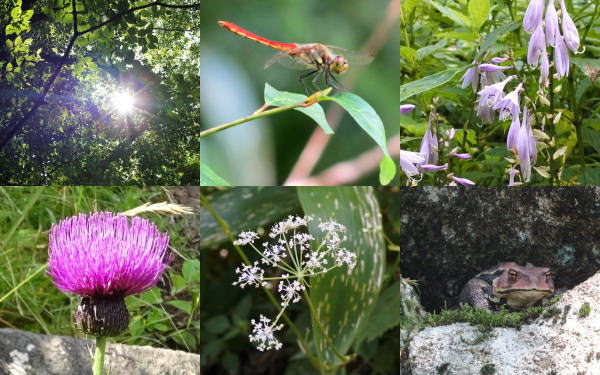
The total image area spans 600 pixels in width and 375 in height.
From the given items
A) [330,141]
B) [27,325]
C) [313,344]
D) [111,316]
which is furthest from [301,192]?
[27,325]

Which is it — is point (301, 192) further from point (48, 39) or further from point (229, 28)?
point (48, 39)

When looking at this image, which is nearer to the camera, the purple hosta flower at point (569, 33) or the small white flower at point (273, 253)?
the purple hosta flower at point (569, 33)

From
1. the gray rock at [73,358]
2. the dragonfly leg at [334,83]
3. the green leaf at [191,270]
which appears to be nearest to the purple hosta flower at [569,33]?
the dragonfly leg at [334,83]

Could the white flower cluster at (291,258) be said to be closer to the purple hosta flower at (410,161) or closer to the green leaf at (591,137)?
the purple hosta flower at (410,161)

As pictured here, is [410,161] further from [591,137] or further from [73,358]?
[73,358]

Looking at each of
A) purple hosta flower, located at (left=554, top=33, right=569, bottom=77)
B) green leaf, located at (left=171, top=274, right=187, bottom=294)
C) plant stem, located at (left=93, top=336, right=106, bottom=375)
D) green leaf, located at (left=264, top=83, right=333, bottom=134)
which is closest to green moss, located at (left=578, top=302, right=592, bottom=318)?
purple hosta flower, located at (left=554, top=33, right=569, bottom=77)
